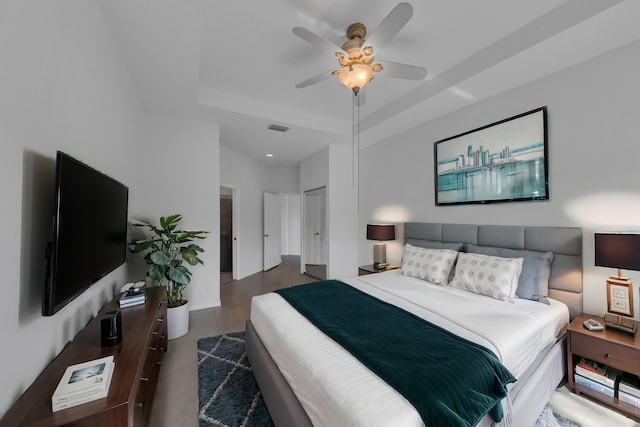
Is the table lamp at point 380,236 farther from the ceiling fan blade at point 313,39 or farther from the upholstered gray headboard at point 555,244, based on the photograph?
the ceiling fan blade at point 313,39

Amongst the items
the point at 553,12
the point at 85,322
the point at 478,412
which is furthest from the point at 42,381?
the point at 553,12

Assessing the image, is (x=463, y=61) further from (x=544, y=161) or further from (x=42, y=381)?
(x=42, y=381)

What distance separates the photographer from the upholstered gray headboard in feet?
7.27

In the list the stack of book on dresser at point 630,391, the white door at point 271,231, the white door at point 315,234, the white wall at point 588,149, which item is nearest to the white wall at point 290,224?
the white door at point 271,231

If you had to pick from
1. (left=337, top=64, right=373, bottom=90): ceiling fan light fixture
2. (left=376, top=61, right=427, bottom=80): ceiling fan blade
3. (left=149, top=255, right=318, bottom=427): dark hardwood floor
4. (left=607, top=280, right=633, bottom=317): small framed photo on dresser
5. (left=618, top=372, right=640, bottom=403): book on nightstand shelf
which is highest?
(left=376, top=61, right=427, bottom=80): ceiling fan blade

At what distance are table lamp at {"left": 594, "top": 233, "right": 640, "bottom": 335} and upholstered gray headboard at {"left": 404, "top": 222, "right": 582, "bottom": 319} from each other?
256mm

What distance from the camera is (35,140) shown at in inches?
45.1

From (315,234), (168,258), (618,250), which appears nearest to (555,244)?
(618,250)

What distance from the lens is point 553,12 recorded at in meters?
1.94

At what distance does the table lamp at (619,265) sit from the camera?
1738 mm

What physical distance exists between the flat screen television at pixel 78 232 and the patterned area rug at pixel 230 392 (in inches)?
44.8

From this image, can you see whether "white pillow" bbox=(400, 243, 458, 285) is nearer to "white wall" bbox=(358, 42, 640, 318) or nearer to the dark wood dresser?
"white wall" bbox=(358, 42, 640, 318)

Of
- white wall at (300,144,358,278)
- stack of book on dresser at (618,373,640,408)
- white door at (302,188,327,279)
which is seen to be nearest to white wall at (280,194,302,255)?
white door at (302,188,327,279)

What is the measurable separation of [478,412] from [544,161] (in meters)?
2.38
